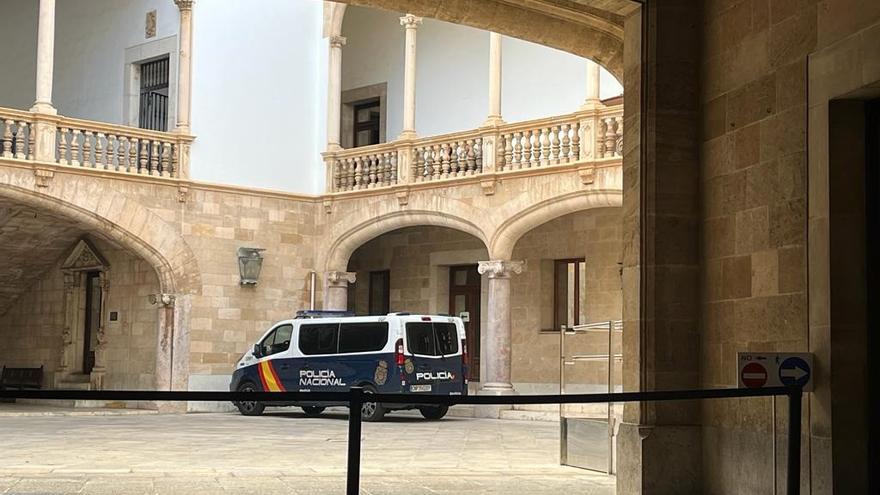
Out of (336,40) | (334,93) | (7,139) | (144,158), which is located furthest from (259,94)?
(7,139)

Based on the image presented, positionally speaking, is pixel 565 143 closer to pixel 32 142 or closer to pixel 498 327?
pixel 498 327

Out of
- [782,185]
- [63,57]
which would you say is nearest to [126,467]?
[782,185]

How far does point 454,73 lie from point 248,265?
16.6ft

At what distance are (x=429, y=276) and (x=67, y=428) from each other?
8.20 m

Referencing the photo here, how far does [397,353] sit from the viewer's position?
15961mm

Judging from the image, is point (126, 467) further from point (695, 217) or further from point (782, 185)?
point (782, 185)

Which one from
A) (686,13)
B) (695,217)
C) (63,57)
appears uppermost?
(63,57)

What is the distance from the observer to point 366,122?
22.5 metres

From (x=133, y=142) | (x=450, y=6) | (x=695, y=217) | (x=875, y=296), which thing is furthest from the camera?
(x=133, y=142)

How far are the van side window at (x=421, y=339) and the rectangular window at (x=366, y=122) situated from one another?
6710 mm

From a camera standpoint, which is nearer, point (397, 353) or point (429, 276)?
point (397, 353)

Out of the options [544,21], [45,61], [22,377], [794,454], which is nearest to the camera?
[794,454]

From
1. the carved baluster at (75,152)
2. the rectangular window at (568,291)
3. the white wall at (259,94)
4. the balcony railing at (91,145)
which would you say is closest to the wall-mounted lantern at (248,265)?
the white wall at (259,94)

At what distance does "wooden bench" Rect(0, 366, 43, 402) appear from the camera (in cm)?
2150
